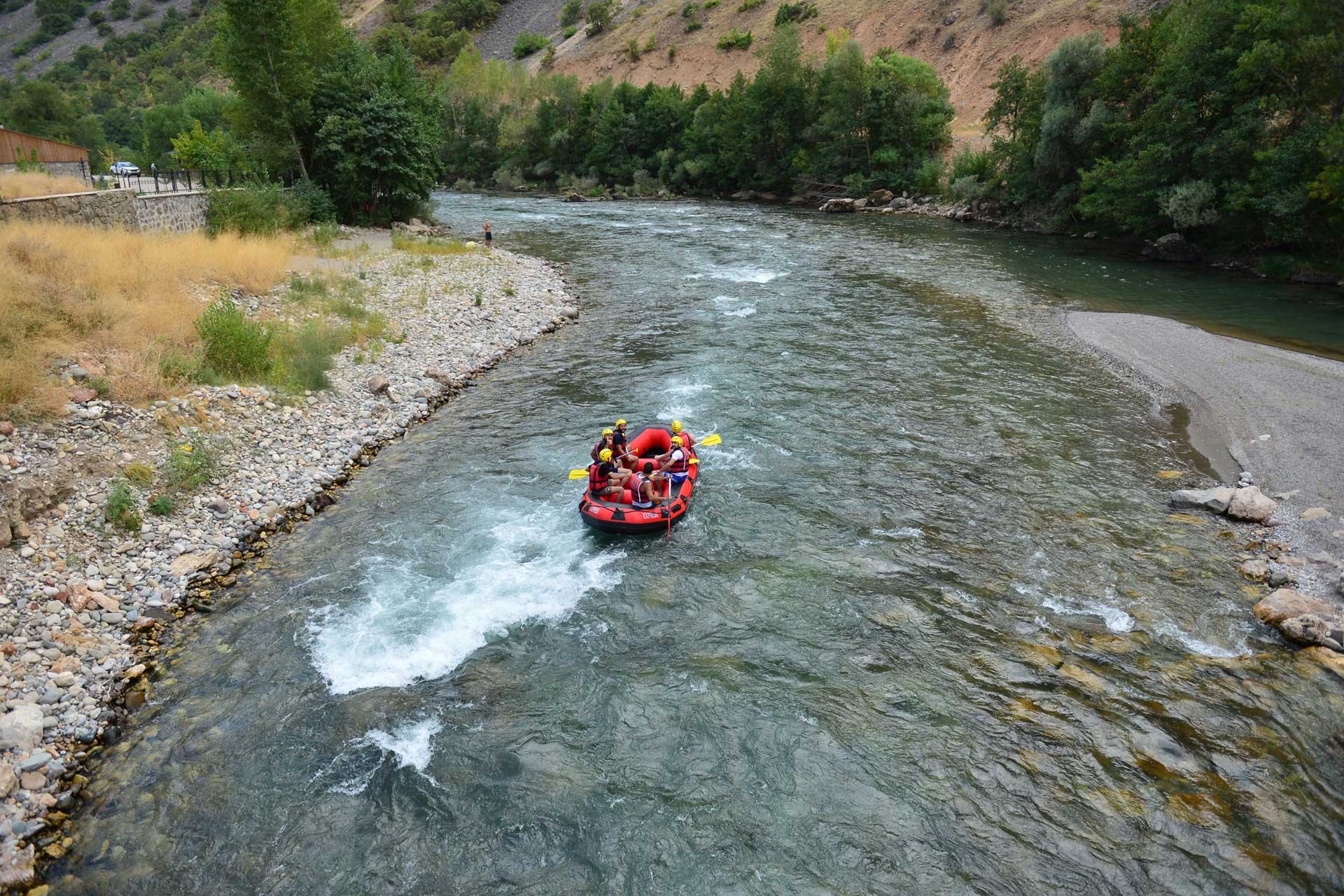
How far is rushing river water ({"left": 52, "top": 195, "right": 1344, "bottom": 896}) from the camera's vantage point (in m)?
6.12

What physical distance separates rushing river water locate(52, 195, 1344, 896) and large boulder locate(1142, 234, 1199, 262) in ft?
65.0

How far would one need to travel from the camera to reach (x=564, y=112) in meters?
73.2

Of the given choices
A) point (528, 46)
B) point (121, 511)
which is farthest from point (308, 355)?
point (528, 46)

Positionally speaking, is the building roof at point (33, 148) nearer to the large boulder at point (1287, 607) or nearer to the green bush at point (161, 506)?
the green bush at point (161, 506)

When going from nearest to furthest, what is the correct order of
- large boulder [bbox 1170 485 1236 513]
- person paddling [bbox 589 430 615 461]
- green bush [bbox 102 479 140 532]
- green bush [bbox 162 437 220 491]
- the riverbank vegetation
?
green bush [bbox 102 479 140 532] → green bush [bbox 162 437 220 491] → large boulder [bbox 1170 485 1236 513] → person paddling [bbox 589 430 615 461] → the riverbank vegetation

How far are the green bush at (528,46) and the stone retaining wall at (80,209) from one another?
10249 centimetres

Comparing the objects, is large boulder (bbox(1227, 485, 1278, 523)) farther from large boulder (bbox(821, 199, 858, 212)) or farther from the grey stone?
large boulder (bbox(821, 199, 858, 212))

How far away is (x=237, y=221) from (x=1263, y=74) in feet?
114

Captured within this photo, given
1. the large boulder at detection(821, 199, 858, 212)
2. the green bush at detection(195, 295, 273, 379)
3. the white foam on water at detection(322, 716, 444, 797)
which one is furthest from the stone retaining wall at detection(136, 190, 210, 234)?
the large boulder at detection(821, 199, 858, 212)

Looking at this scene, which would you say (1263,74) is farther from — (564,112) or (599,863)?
(564,112)

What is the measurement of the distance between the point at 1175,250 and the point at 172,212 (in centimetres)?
3620

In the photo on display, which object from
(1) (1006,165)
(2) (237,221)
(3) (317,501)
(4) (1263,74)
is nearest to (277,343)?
(3) (317,501)

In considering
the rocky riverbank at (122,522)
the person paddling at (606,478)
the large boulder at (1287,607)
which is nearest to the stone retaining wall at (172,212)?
the rocky riverbank at (122,522)

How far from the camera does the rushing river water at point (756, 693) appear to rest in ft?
20.1
